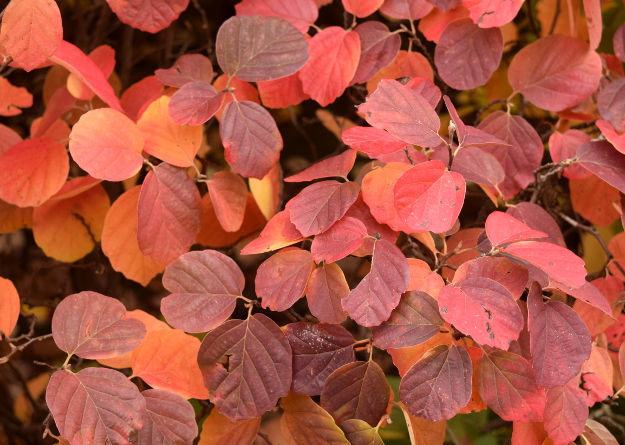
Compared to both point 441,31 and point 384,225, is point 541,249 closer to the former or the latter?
point 384,225

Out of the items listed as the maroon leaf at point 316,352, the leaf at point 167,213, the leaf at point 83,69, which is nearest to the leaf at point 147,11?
the leaf at point 83,69

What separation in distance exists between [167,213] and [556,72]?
51 cm

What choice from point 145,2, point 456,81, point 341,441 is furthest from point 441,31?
point 341,441

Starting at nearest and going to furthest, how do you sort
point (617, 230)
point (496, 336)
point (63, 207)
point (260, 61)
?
point (496, 336) → point (260, 61) → point (63, 207) → point (617, 230)

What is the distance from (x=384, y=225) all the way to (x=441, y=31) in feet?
0.93

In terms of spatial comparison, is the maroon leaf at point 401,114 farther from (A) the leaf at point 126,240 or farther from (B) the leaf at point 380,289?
(A) the leaf at point 126,240

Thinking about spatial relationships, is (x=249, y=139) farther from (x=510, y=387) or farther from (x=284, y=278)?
(x=510, y=387)

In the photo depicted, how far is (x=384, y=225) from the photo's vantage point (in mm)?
522

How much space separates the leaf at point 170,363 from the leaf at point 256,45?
0.30 metres

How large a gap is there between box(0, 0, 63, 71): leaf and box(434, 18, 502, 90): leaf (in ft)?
1.39

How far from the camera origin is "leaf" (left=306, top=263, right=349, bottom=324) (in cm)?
51

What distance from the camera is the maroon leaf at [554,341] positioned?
46 cm

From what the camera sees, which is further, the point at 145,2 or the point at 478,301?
the point at 145,2

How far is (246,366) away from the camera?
1.66ft
